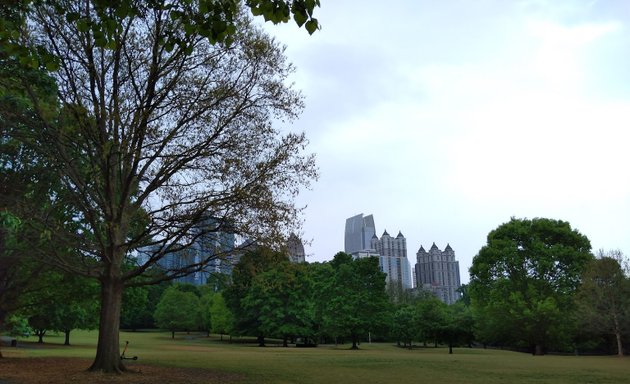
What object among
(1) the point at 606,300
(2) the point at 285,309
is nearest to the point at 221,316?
(2) the point at 285,309

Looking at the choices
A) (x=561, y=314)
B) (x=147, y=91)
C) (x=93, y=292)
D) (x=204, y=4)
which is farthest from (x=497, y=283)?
(x=204, y=4)

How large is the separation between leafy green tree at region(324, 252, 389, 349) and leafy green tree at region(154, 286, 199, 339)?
36.6 metres

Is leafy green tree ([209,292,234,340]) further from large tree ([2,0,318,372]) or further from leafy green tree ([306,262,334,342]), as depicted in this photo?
large tree ([2,0,318,372])

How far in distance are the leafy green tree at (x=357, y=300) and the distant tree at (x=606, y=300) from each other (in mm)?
22217

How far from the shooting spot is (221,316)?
7775cm

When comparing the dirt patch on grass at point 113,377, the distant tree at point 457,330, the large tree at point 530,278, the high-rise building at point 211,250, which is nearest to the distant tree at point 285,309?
the distant tree at point 457,330

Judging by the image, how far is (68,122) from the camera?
18.2 meters

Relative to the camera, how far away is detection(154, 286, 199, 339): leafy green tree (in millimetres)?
86062

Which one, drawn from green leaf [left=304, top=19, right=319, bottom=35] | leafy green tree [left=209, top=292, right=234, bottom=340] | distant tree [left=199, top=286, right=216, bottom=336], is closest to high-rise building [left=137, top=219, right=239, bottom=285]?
green leaf [left=304, top=19, right=319, bottom=35]

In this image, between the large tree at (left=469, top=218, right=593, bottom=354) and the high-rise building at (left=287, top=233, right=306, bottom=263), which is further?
the large tree at (left=469, top=218, right=593, bottom=354)

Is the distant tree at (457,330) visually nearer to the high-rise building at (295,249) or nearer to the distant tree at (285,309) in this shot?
the distant tree at (285,309)

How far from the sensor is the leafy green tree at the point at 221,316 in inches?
2923

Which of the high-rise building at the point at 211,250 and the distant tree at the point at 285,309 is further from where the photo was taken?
the distant tree at the point at 285,309

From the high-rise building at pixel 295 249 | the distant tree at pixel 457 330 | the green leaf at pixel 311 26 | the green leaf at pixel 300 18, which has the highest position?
the green leaf at pixel 300 18
